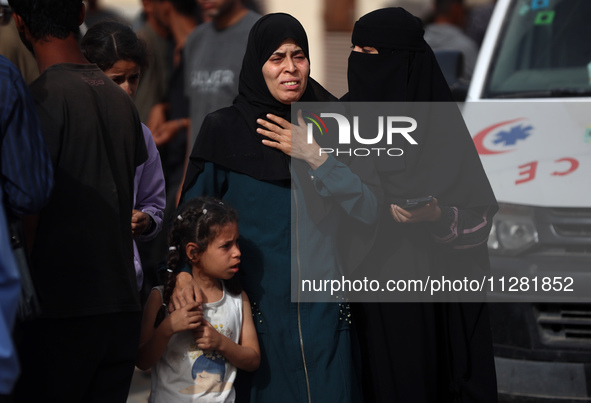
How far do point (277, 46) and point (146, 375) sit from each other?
2.97 metres

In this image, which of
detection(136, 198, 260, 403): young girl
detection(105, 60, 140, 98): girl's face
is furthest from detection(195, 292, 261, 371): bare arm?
detection(105, 60, 140, 98): girl's face

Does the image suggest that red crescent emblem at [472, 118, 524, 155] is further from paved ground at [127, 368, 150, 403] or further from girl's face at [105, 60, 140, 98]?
paved ground at [127, 368, 150, 403]

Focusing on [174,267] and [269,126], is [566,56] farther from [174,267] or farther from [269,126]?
[174,267]

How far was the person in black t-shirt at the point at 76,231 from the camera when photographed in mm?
2768

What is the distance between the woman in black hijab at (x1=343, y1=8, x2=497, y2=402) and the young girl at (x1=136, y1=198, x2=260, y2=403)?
0.52m

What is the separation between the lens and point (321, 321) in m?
3.30

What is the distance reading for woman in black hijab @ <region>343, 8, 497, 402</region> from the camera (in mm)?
3479

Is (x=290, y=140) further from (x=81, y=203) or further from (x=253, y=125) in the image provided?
(x=81, y=203)

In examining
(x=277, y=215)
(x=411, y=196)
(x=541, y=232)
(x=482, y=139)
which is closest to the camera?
(x=277, y=215)

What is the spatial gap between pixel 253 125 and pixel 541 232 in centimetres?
163

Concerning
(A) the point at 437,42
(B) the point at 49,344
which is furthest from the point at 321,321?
(A) the point at 437,42

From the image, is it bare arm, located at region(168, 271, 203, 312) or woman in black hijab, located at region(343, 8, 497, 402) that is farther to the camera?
woman in black hijab, located at region(343, 8, 497, 402)

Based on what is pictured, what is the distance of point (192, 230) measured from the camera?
325 cm

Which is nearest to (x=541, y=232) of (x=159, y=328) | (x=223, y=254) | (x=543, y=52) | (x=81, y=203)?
(x=543, y=52)
